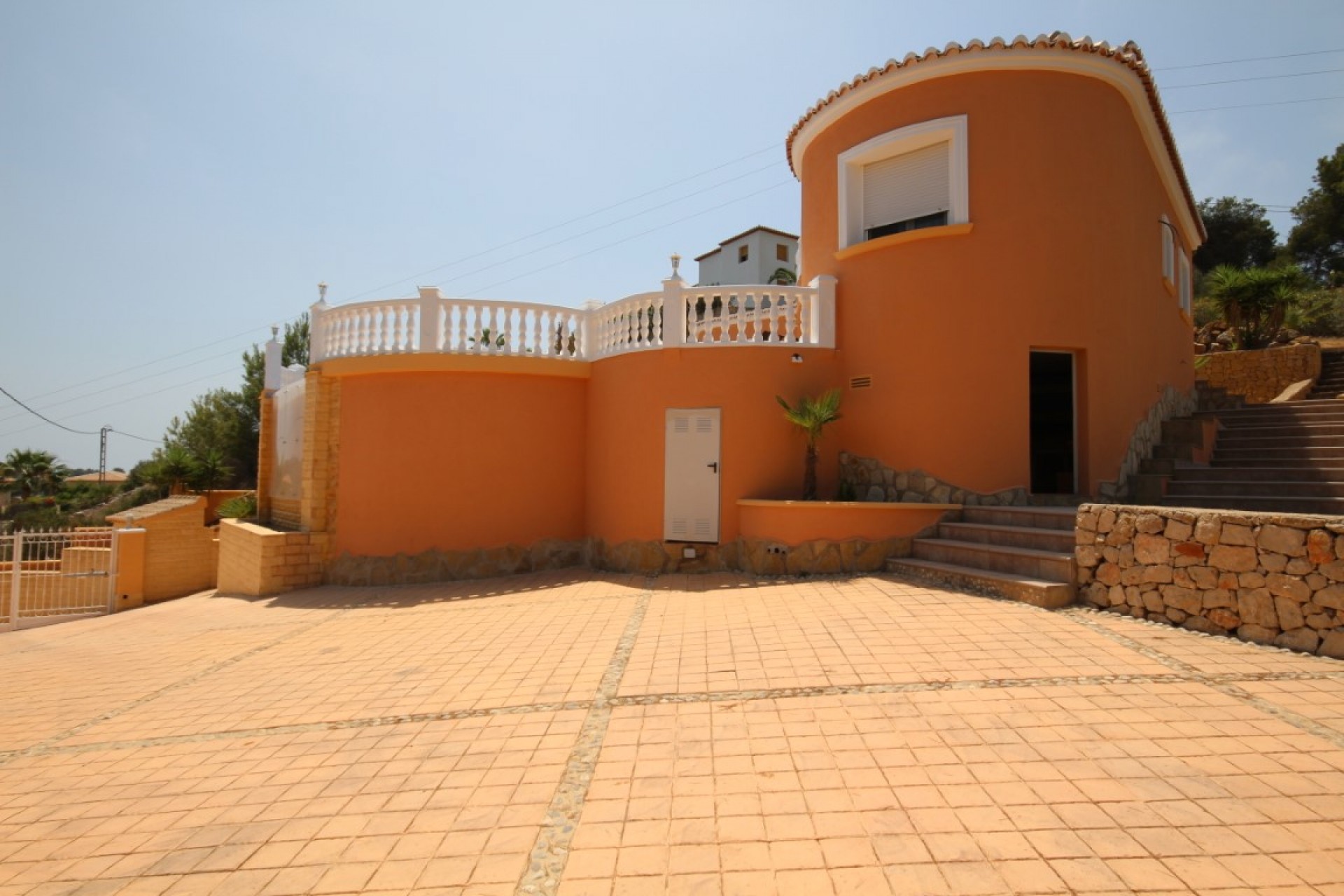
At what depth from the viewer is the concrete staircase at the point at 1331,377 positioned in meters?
13.8

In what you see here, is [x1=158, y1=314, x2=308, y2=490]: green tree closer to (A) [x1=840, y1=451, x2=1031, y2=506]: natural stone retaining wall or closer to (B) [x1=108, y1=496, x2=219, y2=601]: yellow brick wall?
(B) [x1=108, y1=496, x2=219, y2=601]: yellow brick wall

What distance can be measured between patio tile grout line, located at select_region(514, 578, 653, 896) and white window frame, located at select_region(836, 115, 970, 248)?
7436 millimetres

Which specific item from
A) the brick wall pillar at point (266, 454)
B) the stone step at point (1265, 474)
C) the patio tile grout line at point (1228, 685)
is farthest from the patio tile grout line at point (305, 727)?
the brick wall pillar at point (266, 454)

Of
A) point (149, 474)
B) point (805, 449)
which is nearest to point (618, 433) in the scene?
point (805, 449)

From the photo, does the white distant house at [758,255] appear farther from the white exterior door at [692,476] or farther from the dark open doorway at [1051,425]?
the white exterior door at [692,476]

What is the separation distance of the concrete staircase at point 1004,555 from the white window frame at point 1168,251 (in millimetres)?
5773

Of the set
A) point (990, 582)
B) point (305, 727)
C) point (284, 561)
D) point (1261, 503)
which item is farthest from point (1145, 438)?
point (284, 561)

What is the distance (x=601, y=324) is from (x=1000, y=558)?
667 cm

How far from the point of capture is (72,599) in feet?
42.9

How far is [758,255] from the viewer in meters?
30.3

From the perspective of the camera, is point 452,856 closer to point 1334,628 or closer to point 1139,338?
point 1334,628

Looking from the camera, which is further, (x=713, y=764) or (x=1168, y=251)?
(x=1168, y=251)

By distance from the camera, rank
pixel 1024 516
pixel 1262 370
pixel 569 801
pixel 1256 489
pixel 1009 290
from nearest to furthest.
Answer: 1. pixel 569 801
2. pixel 1024 516
3. pixel 1256 489
4. pixel 1009 290
5. pixel 1262 370

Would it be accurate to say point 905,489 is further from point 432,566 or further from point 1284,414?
point 432,566
